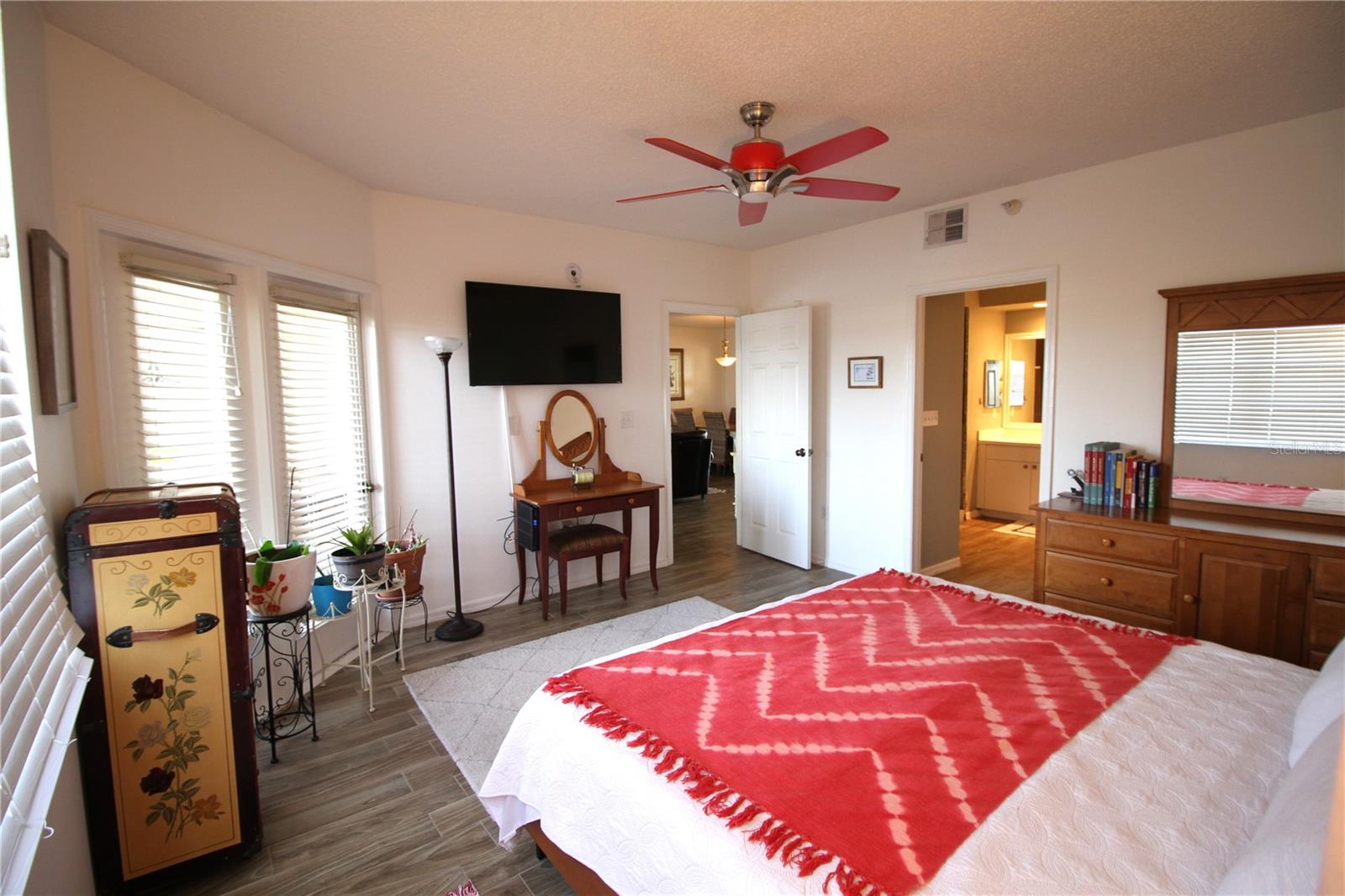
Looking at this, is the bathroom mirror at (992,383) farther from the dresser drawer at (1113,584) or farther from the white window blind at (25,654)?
the white window blind at (25,654)

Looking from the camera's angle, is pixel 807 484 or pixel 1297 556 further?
pixel 807 484

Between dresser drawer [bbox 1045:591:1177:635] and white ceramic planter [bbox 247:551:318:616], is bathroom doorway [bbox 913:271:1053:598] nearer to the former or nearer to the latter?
dresser drawer [bbox 1045:591:1177:635]

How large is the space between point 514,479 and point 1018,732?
11.3 ft

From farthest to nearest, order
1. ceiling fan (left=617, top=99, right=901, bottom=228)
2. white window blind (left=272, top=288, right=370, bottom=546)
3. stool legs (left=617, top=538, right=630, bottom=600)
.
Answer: stool legs (left=617, top=538, right=630, bottom=600), white window blind (left=272, top=288, right=370, bottom=546), ceiling fan (left=617, top=99, right=901, bottom=228)

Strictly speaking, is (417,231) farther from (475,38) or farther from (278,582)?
(278,582)

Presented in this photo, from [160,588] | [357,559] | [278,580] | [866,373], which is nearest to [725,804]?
[160,588]

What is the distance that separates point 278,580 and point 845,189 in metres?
2.76

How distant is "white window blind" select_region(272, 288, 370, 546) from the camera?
3.10 m

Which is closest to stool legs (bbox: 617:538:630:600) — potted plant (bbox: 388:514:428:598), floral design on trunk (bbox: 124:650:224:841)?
potted plant (bbox: 388:514:428:598)

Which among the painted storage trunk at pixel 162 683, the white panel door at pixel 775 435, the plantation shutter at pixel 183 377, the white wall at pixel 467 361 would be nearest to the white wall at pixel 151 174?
the plantation shutter at pixel 183 377

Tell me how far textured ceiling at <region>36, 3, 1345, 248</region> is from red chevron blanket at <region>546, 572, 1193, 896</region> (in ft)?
6.49

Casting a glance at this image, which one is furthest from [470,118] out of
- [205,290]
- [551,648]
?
[551,648]

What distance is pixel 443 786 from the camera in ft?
7.86

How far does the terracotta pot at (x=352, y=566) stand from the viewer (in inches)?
115
